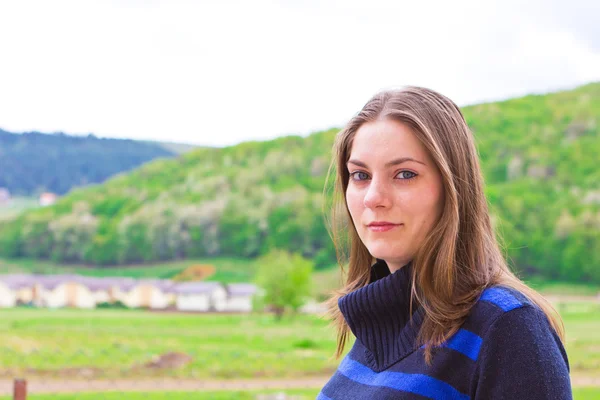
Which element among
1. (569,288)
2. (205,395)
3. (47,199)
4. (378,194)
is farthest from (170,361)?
(47,199)

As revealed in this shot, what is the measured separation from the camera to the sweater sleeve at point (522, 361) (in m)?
1.03

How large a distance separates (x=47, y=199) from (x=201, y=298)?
87.3 ft

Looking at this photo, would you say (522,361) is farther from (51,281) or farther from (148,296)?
(51,281)

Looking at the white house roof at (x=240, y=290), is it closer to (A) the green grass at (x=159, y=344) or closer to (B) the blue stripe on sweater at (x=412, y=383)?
(A) the green grass at (x=159, y=344)

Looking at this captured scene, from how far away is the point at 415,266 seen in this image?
50.2 inches

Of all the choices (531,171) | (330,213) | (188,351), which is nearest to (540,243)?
(531,171)

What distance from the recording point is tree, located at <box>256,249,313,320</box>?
1008 inches

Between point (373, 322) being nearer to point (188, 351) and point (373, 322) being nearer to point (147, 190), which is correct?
point (188, 351)

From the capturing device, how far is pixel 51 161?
52.8 m

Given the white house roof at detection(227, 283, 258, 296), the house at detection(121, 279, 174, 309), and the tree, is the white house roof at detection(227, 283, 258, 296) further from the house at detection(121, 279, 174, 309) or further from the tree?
the tree

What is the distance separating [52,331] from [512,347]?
22913mm

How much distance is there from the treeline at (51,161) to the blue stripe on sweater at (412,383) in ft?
173

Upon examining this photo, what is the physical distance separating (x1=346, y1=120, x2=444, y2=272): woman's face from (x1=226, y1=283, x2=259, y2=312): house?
29.7 metres

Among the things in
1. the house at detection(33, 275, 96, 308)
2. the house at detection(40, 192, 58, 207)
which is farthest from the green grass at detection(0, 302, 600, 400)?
the house at detection(40, 192, 58, 207)
